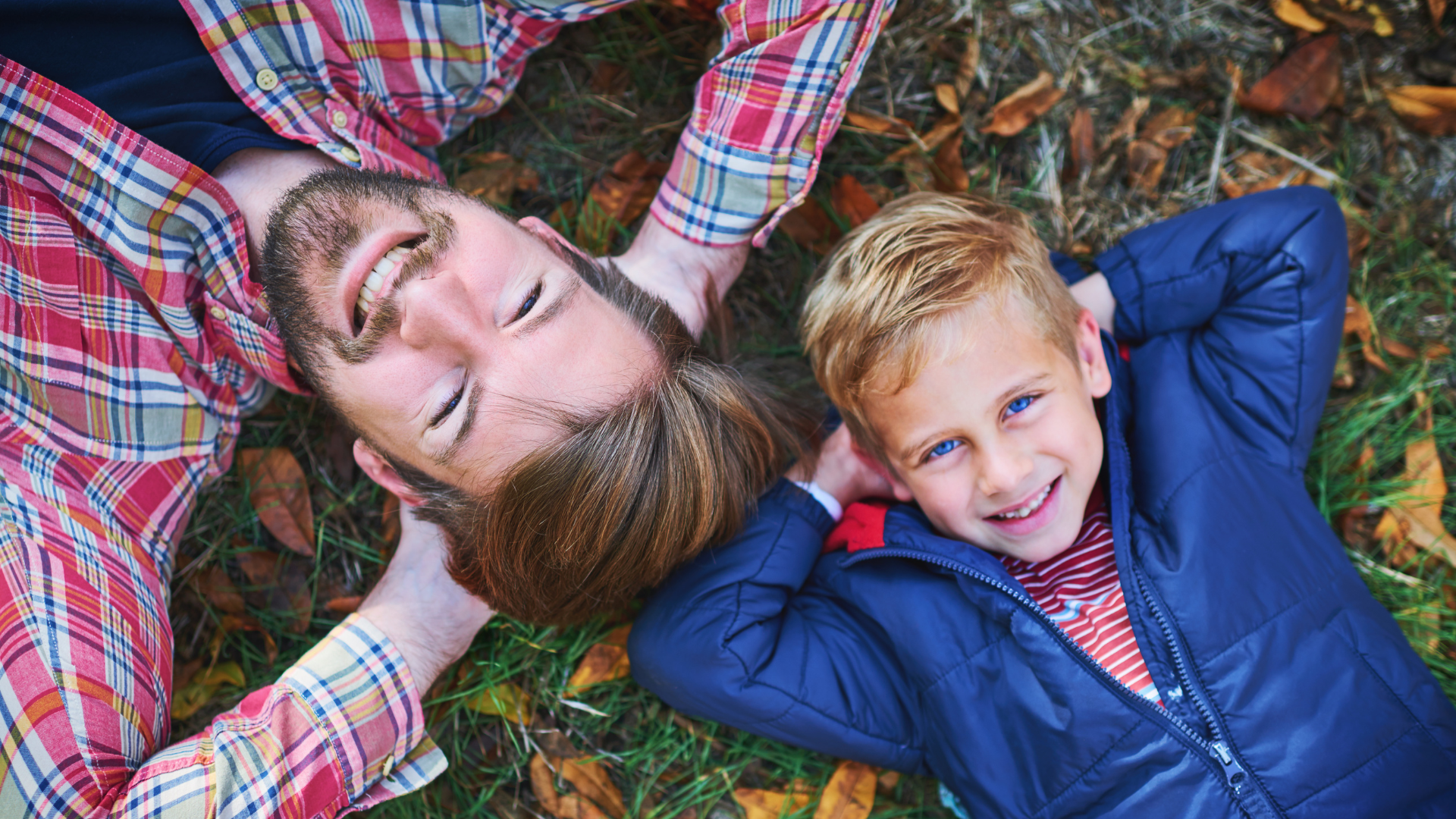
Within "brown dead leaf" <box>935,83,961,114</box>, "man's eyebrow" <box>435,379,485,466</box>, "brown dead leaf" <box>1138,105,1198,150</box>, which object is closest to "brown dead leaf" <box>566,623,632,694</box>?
"man's eyebrow" <box>435,379,485,466</box>

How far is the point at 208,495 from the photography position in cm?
311

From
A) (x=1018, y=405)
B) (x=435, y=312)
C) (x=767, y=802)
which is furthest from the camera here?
(x=767, y=802)

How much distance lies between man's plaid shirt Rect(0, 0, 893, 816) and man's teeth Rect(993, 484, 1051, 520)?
3.80 feet

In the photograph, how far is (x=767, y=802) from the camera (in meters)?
2.95

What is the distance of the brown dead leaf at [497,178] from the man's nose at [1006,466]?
6.36 ft

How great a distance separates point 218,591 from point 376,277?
1559 millimetres

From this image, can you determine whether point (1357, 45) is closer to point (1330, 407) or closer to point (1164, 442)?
point (1330, 407)

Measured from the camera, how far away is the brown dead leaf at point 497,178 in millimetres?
3180

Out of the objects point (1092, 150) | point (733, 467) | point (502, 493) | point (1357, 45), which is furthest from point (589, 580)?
point (1357, 45)

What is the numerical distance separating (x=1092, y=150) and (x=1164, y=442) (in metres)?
1.19

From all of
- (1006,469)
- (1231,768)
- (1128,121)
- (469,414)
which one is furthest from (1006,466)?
(1128,121)

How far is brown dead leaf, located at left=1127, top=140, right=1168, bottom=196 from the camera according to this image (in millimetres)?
3178

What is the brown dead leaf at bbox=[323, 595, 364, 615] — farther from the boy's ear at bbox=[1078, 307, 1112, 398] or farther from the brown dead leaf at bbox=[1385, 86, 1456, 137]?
the brown dead leaf at bbox=[1385, 86, 1456, 137]

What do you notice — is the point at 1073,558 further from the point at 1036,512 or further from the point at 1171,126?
the point at 1171,126
